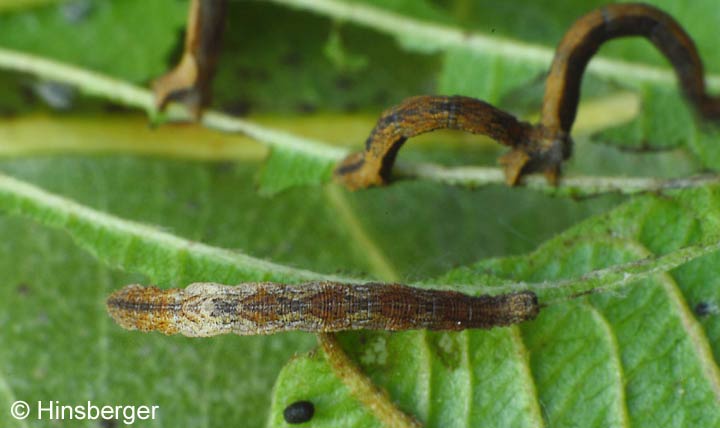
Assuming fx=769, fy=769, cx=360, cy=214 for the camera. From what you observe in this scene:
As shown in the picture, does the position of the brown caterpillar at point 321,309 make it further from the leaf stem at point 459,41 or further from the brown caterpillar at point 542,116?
the leaf stem at point 459,41

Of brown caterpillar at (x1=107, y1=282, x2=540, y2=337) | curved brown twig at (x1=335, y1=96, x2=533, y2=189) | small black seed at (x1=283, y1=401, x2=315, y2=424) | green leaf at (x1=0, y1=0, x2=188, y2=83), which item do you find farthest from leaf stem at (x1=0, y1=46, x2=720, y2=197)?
small black seed at (x1=283, y1=401, x2=315, y2=424)

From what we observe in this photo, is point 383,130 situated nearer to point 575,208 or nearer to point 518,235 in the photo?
point 518,235

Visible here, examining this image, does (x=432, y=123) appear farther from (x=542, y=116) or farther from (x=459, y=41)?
(x=459, y=41)

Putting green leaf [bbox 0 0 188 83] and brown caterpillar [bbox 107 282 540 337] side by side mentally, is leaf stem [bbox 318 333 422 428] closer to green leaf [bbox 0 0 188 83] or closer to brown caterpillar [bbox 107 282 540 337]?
brown caterpillar [bbox 107 282 540 337]

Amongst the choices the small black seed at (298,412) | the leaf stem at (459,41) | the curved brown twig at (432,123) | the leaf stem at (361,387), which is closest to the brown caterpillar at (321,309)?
the leaf stem at (361,387)

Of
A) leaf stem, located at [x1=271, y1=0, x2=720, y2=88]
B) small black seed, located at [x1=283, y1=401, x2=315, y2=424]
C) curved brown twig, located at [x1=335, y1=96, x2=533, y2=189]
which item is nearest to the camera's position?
small black seed, located at [x1=283, y1=401, x2=315, y2=424]

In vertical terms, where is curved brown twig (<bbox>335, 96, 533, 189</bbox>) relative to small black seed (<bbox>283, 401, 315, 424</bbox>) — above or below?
above

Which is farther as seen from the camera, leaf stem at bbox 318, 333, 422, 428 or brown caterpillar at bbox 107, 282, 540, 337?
leaf stem at bbox 318, 333, 422, 428
